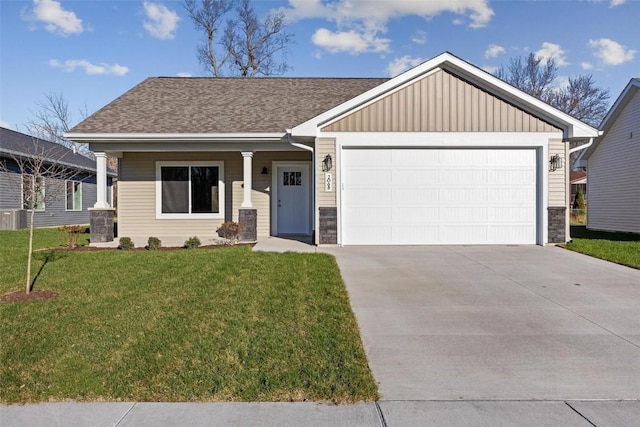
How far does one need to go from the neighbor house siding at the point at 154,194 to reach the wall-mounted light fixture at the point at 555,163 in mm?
6740

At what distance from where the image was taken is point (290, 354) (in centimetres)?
380

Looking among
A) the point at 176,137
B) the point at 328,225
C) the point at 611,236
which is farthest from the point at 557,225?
the point at 176,137

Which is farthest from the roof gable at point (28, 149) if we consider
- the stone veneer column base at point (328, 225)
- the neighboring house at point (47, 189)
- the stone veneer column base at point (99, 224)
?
the stone veneer column base at point (328, 225)

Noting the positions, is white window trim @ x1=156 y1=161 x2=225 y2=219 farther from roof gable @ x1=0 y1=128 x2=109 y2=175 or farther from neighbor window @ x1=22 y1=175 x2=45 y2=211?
roof gable @ x1=0 y1=128 x2=109 y2=175

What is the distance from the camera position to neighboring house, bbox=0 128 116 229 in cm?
1585

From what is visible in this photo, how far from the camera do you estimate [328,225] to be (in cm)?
1038

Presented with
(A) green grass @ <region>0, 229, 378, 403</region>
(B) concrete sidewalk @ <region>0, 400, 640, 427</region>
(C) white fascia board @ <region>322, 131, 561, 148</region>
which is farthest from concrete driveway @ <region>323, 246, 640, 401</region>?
(C) white fascia board @ <region>322, 131, 561, 148</region>

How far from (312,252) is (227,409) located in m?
6.31

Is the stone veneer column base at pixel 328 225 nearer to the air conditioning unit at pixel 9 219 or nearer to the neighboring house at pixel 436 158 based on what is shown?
the neighboring house at pixel 436 158

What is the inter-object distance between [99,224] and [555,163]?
11950 millimetres

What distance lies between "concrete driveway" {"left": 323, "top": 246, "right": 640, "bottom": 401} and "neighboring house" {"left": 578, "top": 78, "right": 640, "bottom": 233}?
881cm

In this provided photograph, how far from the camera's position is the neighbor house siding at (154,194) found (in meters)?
12.8

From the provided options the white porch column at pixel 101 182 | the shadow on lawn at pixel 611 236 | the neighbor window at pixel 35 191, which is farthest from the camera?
the shadow on lawn at pixel 611 236

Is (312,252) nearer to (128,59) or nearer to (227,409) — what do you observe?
(227,409)
